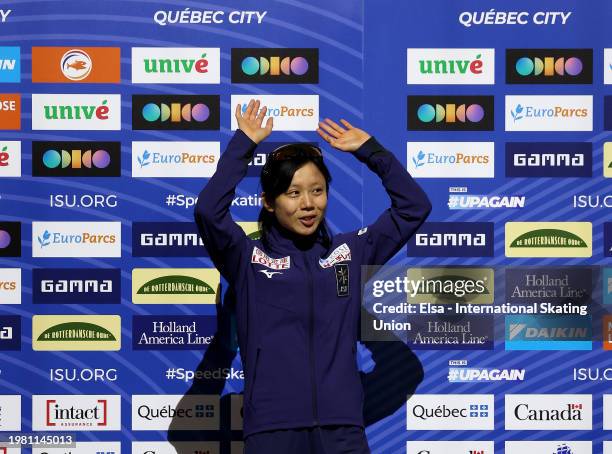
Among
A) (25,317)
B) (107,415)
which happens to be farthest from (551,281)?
(25,317)

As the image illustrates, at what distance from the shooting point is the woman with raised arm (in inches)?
114

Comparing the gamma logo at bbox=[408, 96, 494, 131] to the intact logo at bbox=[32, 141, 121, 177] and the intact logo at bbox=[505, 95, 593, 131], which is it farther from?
the intact logo at bbox=[32, 141, 121, 177]

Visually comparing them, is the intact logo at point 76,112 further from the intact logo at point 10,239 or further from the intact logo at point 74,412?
the intact logo at point 74,412

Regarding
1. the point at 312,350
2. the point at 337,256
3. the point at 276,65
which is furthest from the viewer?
the point at 276,65

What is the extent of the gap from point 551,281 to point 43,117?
88.2 inches

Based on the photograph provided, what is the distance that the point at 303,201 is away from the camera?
9.86 feet

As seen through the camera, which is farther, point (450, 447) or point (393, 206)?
point (450, 447)

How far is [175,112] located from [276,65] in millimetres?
465

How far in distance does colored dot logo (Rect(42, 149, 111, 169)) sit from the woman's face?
3.86 feet

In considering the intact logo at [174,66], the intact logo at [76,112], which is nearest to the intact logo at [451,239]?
the intact logo at [174,66]

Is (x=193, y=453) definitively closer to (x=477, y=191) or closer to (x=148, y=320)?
(x=148, y=320)

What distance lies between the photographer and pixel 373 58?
3896mm

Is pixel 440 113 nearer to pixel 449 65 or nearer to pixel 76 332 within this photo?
pixel 449 65

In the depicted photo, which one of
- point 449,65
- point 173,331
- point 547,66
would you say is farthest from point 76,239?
point 547,66
